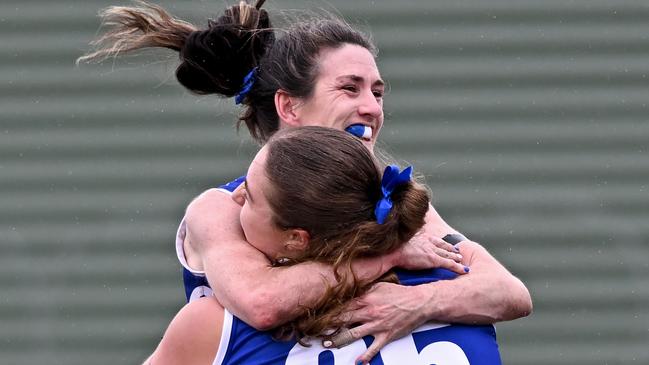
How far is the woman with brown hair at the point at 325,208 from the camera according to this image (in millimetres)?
2482

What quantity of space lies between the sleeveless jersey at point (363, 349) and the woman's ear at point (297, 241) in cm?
18

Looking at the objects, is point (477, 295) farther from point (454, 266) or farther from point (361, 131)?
point (361, 131)

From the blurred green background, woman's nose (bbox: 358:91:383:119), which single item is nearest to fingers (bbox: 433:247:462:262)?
woman's nose (bbox: 358:91:383:119)

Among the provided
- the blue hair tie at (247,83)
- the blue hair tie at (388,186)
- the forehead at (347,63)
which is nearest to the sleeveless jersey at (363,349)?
the blue hair tie at (388,186)

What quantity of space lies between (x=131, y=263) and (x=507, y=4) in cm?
200

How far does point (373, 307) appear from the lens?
250 centimetres

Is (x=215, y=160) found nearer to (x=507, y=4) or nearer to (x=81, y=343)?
(x=81, y=343)

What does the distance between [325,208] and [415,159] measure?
Answer: 9.40 feet

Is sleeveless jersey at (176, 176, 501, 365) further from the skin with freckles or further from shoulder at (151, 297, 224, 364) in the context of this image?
the skin with freckles

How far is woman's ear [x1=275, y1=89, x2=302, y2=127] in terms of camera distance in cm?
334

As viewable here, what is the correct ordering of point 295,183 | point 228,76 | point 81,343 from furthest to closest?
1. point 81,343
2. point 228,76
3. point 295,183

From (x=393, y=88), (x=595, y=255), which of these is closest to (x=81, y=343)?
(x=393, y=88)

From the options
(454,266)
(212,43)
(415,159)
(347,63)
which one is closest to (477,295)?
(454,266)

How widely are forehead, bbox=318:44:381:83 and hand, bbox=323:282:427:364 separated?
89 centimetres
